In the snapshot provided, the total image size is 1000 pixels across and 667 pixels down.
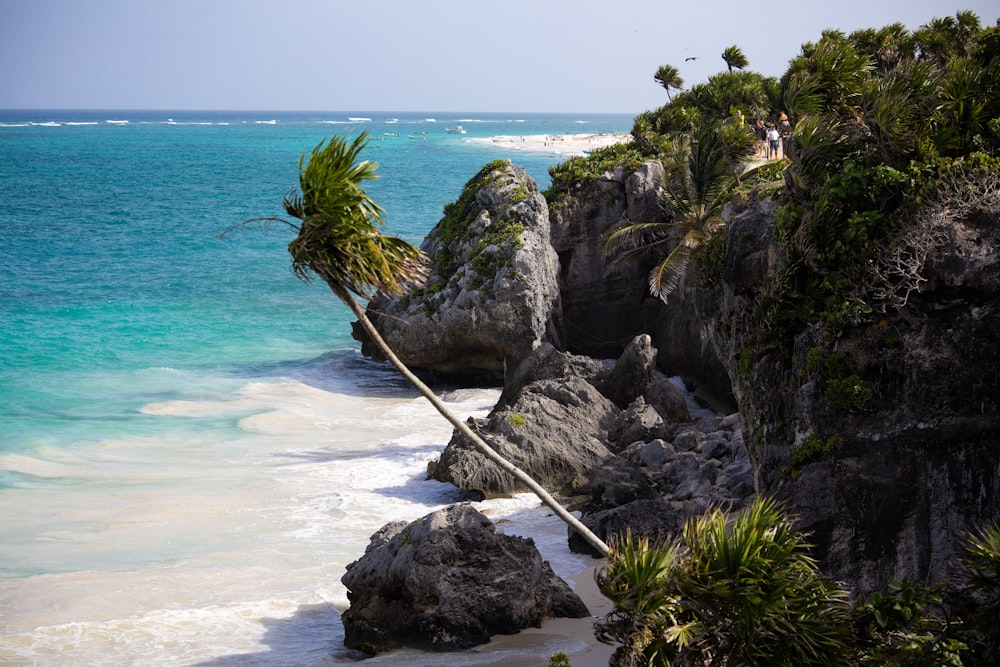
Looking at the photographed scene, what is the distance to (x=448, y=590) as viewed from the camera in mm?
12727

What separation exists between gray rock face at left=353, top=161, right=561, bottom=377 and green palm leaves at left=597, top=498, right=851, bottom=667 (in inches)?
696

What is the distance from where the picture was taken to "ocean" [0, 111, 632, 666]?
13.7 m

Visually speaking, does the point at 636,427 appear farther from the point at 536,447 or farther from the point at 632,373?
the point at 632,373

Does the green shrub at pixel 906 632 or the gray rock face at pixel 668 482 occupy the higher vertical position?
the green shrub at pixel 906 632

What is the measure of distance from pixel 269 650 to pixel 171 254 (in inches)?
1536

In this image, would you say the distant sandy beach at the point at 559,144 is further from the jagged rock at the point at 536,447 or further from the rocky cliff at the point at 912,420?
the rocky cliff at the point at 912,420

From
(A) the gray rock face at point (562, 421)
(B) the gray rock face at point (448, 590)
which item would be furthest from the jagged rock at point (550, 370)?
(B) the gray rock face at point (448, 590)

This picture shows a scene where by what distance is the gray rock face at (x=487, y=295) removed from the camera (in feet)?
86.5

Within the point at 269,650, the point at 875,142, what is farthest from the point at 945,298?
the point at 269,650


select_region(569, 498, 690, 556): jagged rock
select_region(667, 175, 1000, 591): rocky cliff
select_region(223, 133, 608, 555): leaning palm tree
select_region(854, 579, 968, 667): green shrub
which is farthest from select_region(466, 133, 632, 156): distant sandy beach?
select_region(854, 579, 968, 667): green shrub

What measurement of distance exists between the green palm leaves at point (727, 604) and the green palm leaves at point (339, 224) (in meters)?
3.49

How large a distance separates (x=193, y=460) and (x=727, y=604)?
15.2m

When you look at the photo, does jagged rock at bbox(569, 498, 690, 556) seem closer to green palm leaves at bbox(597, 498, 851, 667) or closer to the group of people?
green palm leaves at bbox(597, 498, 851, 667)

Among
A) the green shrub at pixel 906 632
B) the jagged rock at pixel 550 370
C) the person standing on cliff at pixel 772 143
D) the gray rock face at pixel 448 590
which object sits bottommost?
the gray rock face at pixel 448 590
